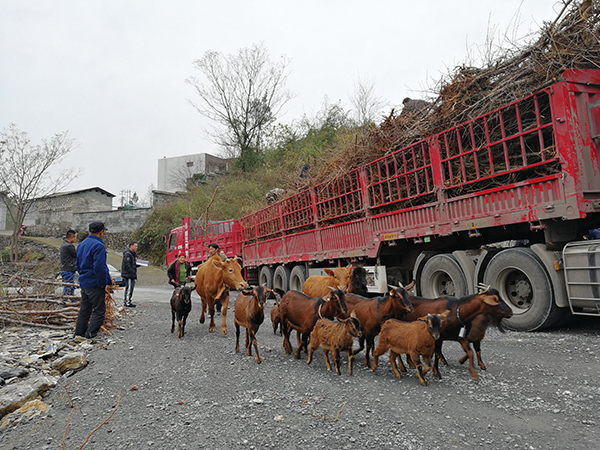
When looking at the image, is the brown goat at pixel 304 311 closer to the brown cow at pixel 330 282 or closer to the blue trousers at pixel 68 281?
the brown cow at pixel 330 282

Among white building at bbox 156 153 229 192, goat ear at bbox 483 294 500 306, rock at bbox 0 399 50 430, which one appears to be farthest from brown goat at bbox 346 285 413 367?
white building at bbox 156 153 229 192

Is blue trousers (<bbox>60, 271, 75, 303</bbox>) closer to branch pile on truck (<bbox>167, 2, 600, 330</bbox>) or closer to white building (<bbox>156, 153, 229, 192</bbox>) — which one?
branch pile on truck (<bbox>167, 2, 600, 330</bbox>)

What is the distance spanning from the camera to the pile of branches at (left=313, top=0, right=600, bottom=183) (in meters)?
5.59

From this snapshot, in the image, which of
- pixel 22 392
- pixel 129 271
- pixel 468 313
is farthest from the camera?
pixel 129 271

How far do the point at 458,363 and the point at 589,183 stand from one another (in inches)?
111

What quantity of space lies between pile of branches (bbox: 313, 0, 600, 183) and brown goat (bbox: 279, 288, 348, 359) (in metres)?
3.90

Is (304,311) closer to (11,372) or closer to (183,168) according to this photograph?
(11,372)

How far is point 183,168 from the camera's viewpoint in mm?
47781

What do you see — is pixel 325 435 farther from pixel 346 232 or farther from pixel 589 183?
pixel 346 232

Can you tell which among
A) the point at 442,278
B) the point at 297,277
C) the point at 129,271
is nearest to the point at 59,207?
the point at 129,271

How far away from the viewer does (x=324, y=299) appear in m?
4.84

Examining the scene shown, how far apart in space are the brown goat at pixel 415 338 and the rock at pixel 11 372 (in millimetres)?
3992

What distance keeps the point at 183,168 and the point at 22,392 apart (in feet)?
152

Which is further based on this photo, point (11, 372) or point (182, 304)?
point (182, 304)
